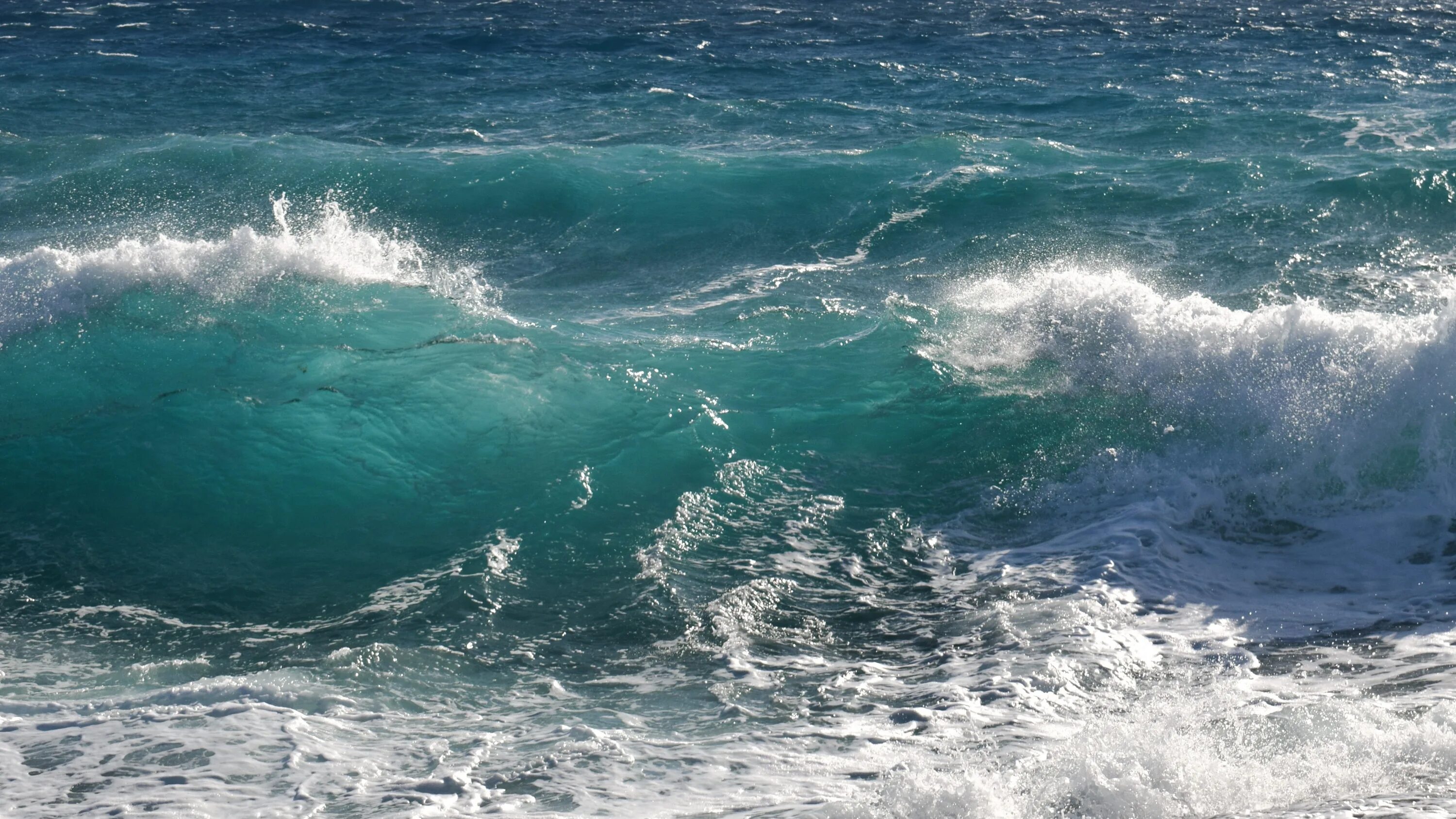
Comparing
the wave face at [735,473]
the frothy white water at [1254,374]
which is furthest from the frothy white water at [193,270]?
the frothy white water at [1254,374]

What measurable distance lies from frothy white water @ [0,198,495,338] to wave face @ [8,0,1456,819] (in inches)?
2.2

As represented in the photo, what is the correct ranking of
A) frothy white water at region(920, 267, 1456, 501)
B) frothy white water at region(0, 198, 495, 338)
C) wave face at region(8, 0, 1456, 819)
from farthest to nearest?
frothy white water at region(0, 198, 495, 338) < frothy white water at region(920, 267, 1456, 501) < wave face at region(8, 0, 1456, 819)

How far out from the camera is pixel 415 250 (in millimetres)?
13445

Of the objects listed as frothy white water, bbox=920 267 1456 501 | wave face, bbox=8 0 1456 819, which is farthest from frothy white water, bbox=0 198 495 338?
frothy white water, bbox=920 267 1456 501

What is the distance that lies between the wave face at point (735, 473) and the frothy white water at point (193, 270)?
5cm

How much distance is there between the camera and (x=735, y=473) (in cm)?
837

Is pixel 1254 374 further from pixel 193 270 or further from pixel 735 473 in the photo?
pixel 193 270

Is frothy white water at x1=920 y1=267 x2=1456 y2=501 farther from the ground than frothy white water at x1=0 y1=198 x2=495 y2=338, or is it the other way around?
frothy white water at x1=0 y1=198 x2=495 y2=338

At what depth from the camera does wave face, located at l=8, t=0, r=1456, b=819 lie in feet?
17.3

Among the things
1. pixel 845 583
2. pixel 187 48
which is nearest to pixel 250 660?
pixel 845 583

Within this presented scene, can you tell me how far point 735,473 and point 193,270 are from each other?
19.7 ft

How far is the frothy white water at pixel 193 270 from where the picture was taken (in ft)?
34.3

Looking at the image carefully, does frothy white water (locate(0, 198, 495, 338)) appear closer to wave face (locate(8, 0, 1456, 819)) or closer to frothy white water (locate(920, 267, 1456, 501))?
wave face (locate(8, 0, 1456, 819))

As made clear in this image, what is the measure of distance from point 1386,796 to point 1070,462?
4091mm
